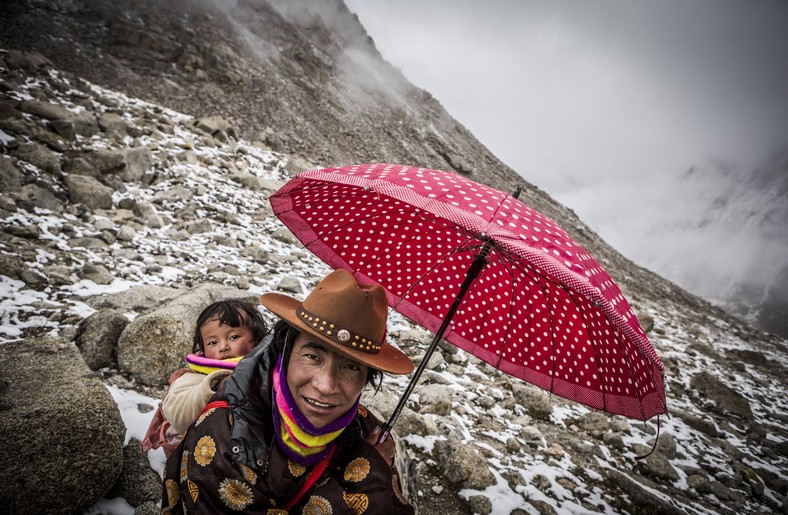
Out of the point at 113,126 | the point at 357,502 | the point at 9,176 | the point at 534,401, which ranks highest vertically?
the point at 113,126

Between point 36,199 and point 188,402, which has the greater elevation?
point 188,402

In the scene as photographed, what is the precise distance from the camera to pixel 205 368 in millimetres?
2064

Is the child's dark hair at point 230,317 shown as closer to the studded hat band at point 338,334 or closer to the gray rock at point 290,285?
the studded hat band at point 338,334

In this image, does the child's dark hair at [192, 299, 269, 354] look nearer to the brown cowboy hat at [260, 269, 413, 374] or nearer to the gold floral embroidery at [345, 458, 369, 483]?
the brown cowboy hat at [260, 269, 413, 374]

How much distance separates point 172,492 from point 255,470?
42cm

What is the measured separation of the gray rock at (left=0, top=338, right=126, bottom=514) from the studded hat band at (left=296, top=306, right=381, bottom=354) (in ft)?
6.34

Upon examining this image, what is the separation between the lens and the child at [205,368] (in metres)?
1.82

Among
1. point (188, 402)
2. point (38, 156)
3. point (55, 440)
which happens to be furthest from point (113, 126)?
point (188, 402)

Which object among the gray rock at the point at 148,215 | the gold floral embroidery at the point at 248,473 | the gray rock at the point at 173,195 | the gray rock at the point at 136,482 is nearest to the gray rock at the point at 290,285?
the gray rock at the point at 148,215

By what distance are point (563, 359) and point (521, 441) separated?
10.3ft

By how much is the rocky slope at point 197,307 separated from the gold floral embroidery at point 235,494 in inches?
54.2

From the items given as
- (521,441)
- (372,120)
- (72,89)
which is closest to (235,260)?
(521,441)

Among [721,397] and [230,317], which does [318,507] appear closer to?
[230,317]

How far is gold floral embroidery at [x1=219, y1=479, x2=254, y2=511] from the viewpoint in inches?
51.9
